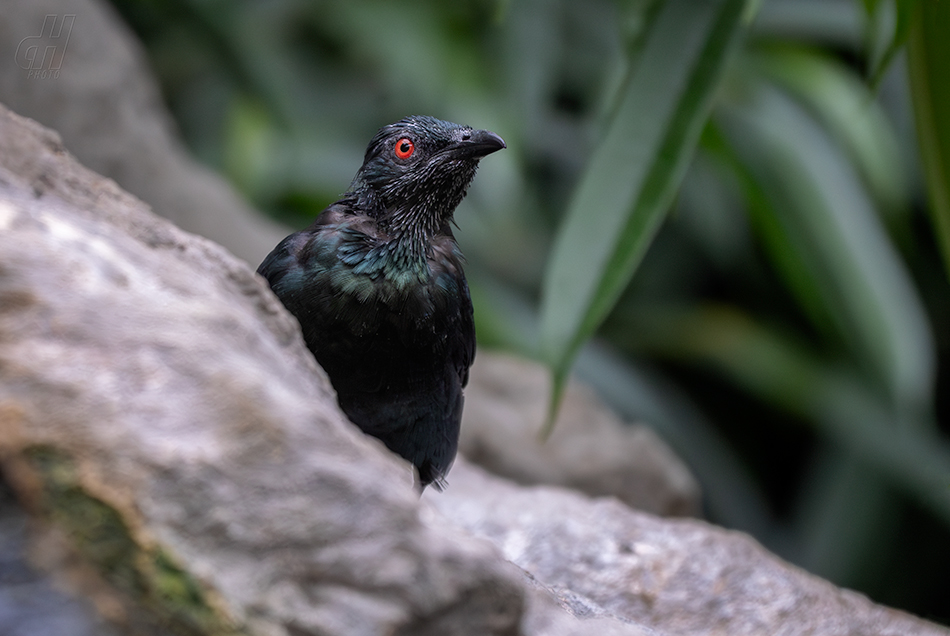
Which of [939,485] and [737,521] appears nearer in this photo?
[939,485]

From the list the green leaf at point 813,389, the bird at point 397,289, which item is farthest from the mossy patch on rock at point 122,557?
the green leaf at point 813,389

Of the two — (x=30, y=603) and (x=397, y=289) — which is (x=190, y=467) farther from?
(x=397, y=289)

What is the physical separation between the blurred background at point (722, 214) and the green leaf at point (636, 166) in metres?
1.19

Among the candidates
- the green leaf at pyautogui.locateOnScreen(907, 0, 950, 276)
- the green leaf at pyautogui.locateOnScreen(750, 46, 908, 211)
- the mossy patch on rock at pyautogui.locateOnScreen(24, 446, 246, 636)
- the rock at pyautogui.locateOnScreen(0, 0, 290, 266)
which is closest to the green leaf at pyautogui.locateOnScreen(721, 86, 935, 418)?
the green leaf at pyautogui.locateOnScreen(750, 46, 908, 211)

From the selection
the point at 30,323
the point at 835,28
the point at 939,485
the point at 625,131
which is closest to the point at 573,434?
the point at 939,485

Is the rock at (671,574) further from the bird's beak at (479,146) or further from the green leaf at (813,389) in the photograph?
the green leaf at (813,389)

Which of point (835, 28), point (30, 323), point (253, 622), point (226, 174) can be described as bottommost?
point (226, 174)

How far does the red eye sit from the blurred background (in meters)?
1.54

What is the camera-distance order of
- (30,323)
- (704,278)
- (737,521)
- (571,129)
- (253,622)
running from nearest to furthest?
(253,622) < (30,323) < (737,521) < (571,129) < (704,278)

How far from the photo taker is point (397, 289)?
185 centimetres

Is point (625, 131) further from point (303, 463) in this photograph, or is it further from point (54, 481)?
point (54, 481)

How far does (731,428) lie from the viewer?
17.8ft

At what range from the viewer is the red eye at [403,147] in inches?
80.2

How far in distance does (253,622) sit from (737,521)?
4029 mm
